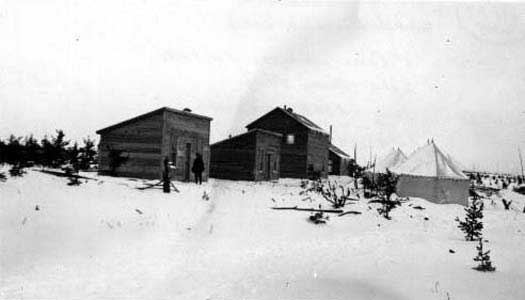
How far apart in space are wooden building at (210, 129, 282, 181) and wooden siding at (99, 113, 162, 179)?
913 centimetres

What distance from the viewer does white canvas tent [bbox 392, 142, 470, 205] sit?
62.8ft

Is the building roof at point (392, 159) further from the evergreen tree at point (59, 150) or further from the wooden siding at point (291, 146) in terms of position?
the evergreen tree at point (59, 150)

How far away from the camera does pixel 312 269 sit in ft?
23.9

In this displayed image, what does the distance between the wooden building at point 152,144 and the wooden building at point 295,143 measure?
14.6 meters

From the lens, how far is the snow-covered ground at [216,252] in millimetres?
6062

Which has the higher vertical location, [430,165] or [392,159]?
[392,159]

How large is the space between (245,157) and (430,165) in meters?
12.4

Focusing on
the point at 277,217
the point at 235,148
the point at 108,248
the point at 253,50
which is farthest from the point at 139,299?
the point at 235,148

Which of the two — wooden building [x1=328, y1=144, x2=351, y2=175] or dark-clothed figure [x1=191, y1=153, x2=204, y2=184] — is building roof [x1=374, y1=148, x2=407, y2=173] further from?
wooden building [x1=328, y1=144, x2=351, y2=175]

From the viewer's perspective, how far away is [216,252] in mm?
8578

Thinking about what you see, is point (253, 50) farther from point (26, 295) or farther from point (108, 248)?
point (26, 295)

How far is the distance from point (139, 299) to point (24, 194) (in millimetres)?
5413

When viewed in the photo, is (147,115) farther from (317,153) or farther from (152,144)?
(317,153)

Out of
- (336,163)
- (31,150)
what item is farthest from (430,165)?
(336,163)
